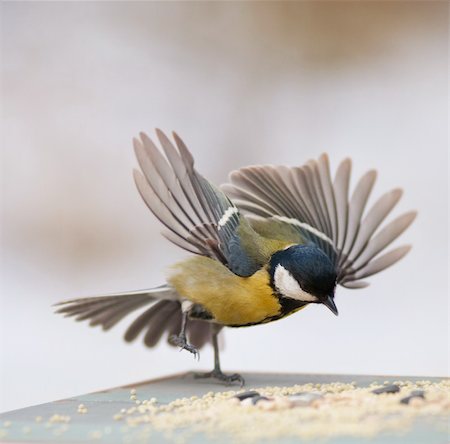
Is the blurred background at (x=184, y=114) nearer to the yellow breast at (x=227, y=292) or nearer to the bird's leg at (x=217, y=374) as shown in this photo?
the bird's leg at (x=217, y=374)

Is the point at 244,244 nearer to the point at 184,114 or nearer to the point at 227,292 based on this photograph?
the point at 227,292

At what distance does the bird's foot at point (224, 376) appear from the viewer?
Result: 1.98 metres

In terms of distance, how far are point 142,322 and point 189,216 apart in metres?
0.54

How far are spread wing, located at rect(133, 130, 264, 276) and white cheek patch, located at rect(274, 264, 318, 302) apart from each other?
6 cm

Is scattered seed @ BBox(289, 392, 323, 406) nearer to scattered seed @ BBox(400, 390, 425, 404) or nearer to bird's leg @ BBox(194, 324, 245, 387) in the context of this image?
scattered seed @ BBox(400, 390, 425, 404)

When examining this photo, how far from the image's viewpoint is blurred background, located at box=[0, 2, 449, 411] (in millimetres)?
3898

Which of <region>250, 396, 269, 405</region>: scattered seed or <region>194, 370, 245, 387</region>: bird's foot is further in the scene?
<region>194, 370, 245, 387</region>: bird's foot

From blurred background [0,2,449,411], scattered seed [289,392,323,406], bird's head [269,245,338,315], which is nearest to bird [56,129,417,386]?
bird's head [269,245,338,315]

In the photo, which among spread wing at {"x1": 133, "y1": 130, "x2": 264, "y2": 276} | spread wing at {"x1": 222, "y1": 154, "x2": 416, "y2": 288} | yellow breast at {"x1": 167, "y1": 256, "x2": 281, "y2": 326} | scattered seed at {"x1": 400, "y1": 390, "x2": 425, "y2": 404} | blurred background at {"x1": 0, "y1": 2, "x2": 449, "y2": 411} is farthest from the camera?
blurred background at {"x1": 0, "y1": 2, "x2": 449, "y2": 411}

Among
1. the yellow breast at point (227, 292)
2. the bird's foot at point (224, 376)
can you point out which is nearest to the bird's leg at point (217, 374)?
the bird's foot at point (224, 376)

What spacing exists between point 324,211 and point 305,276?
1.46 ft

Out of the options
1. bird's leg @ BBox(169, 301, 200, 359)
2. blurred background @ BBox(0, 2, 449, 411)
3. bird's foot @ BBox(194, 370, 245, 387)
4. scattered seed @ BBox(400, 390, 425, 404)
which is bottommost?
scattered seed @ BBox(400, 390, 425, 404)

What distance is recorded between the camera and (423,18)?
4.09m

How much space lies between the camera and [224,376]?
2049mm
